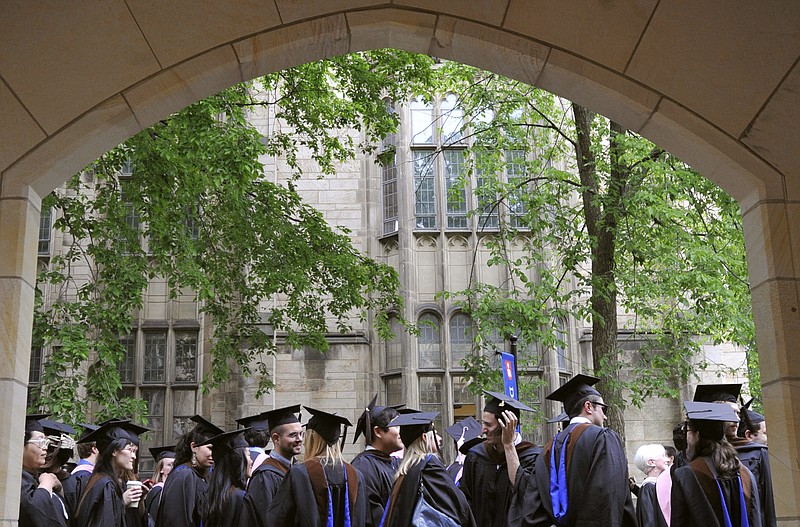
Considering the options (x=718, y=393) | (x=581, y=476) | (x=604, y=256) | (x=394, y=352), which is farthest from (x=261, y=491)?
(x=394, y=352)

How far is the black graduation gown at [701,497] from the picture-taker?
6359mm

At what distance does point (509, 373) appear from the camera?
40.4 ft

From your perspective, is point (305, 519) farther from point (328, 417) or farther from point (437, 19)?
point (437, 19)

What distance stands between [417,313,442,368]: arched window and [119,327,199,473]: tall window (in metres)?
4.43

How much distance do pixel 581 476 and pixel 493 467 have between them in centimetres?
163

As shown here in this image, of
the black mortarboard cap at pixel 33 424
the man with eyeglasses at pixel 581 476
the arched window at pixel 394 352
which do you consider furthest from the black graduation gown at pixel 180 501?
the arched window at pixel 394 352

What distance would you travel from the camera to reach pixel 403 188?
61.3ft

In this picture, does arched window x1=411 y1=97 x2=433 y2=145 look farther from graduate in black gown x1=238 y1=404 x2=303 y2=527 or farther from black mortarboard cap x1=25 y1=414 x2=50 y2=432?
black mortarboard cap x1=25 y1=414 x2=50 y2=432

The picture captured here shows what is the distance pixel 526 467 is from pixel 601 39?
4.20 metres

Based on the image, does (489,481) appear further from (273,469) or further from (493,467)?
(273,469)

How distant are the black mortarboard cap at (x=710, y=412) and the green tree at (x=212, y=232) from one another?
6.75 m

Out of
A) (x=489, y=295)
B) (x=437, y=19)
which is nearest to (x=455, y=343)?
(x=489, y=295)

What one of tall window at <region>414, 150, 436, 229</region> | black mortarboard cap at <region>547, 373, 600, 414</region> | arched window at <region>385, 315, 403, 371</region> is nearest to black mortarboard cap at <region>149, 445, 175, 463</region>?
black mortarboard cap at <region>547, 373, 600, 414</region>

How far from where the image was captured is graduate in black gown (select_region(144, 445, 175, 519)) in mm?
9289
